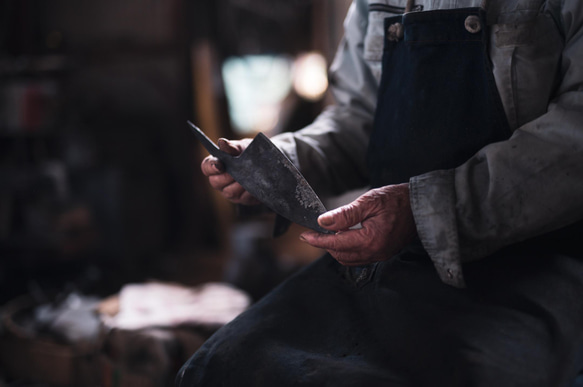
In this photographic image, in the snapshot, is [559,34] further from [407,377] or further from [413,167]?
[407,377]

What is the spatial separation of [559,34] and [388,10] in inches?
16.3

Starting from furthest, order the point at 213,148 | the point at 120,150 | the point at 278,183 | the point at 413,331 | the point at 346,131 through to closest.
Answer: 1. the point at 120,150
2. the point at 346,131
3. the point at 213,148
4. the point at 278,183
5. the point at 413,331

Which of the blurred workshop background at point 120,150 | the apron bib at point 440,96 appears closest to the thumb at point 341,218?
the apron bib at point 440,96

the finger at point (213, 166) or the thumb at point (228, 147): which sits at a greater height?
the thumb at point (228, 147)

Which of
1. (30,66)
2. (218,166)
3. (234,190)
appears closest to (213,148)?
(218,166)

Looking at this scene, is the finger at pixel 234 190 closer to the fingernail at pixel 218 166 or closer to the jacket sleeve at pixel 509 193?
the fingernail at pixel 218 166

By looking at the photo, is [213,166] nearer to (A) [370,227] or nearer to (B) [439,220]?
(A) [370,227]

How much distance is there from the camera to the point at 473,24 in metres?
1.11

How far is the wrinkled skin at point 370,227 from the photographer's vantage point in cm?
100

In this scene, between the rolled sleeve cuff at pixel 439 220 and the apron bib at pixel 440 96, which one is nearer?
the rolled sleeve cuff at pixel 439 220

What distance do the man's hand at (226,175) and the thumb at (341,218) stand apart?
1.18 ft

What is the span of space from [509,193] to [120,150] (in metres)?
4.10

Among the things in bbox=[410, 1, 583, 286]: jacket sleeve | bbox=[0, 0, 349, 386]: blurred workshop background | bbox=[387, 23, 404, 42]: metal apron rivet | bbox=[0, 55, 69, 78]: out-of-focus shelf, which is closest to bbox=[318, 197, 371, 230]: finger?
bbox=[410, 1, 583, 286]: jacket sleeve

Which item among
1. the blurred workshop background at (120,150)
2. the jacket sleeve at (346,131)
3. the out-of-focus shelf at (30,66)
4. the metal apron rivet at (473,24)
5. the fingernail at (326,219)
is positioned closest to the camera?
the fingernail at (326,219)
